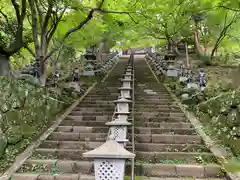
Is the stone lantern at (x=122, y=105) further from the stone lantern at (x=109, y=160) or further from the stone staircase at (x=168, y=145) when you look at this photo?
the stone lantern at (x=109, y=160)

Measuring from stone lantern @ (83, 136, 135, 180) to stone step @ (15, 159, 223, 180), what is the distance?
1681 mm

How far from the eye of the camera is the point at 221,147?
7566 millimetres

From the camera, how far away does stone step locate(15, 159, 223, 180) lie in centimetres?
660

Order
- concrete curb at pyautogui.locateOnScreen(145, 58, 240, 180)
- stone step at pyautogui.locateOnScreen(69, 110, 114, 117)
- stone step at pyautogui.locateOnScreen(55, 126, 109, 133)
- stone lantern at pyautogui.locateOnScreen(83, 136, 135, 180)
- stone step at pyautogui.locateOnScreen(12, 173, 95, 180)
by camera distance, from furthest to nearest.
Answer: stone step at pyautogui.locateOnScreen(69, 110, 114, 117), stone step at pyautogui.locateOnScreen(55, 126, 109, 133), stone step at pyautogui.locateOnScreen(12, 173, 95, 180), concrete curb at pyautogui.locateOnScreen(145, 58, 240, 180), stone lantern at pyautogui.locateOnScreen(83, 136, 135, 180)

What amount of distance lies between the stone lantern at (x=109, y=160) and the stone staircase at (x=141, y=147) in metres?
1.55

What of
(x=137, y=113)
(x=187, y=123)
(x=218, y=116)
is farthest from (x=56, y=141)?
(x=218, y=116)

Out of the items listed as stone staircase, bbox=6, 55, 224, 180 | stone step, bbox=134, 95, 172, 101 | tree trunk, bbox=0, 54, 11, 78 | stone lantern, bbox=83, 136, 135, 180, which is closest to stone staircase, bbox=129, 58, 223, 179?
stone staircase, bbox=6, 55, 224, 180

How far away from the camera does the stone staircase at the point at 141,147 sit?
6637 millimetres

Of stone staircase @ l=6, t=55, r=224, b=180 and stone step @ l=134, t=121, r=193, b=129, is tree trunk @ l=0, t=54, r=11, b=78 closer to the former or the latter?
stone staircase @ l=6, t=55, r=224, b=180

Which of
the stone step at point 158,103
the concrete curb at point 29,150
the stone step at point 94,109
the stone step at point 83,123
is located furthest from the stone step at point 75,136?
the stone step at point 158,103

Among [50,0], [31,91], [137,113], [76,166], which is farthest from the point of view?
[137,113]

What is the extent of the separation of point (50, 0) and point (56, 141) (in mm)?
4840

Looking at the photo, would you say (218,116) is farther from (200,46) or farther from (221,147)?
(200,46)

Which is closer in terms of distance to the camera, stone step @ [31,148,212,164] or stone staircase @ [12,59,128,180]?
stone staircase @ [12,59,128,180]
